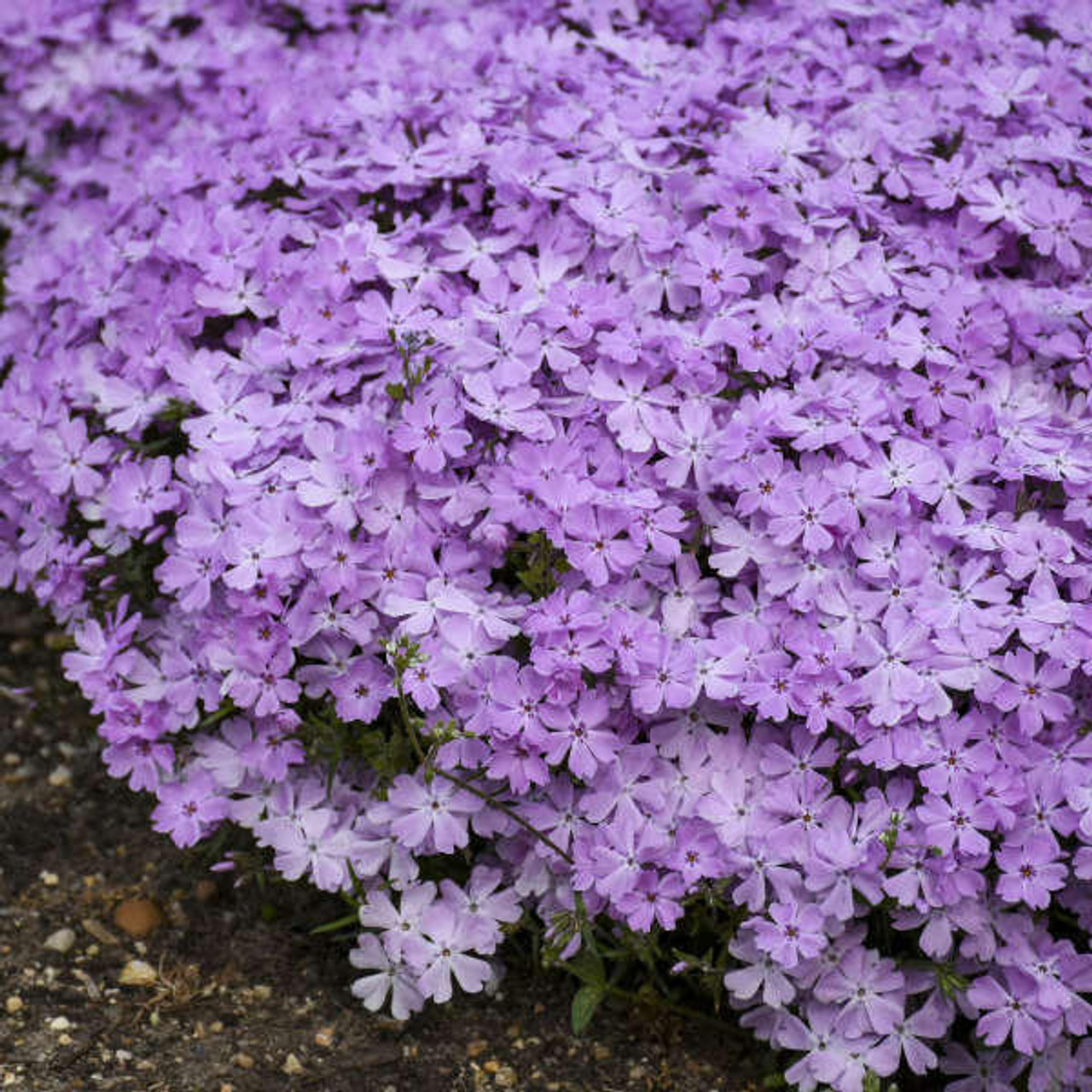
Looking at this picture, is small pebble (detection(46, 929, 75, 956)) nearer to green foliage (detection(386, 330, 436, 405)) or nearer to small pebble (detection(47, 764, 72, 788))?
small pebble (detection(47, 764, 72, 788))

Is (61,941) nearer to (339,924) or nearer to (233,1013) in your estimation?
(233,1013)

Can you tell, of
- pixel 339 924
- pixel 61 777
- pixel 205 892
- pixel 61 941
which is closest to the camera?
pixel 339 924

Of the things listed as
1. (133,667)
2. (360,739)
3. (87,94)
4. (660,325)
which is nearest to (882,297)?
(660,325)

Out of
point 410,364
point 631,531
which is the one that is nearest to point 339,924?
point 631,531

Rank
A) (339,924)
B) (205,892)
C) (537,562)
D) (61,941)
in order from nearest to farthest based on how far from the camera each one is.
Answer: (537,562)
(339,924)
(61,941)
(205,892)

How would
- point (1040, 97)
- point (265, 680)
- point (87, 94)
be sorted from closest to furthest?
point (265, 680) < point (1040, 97) < point (87, 94)

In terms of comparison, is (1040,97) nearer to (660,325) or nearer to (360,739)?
(660,325)
